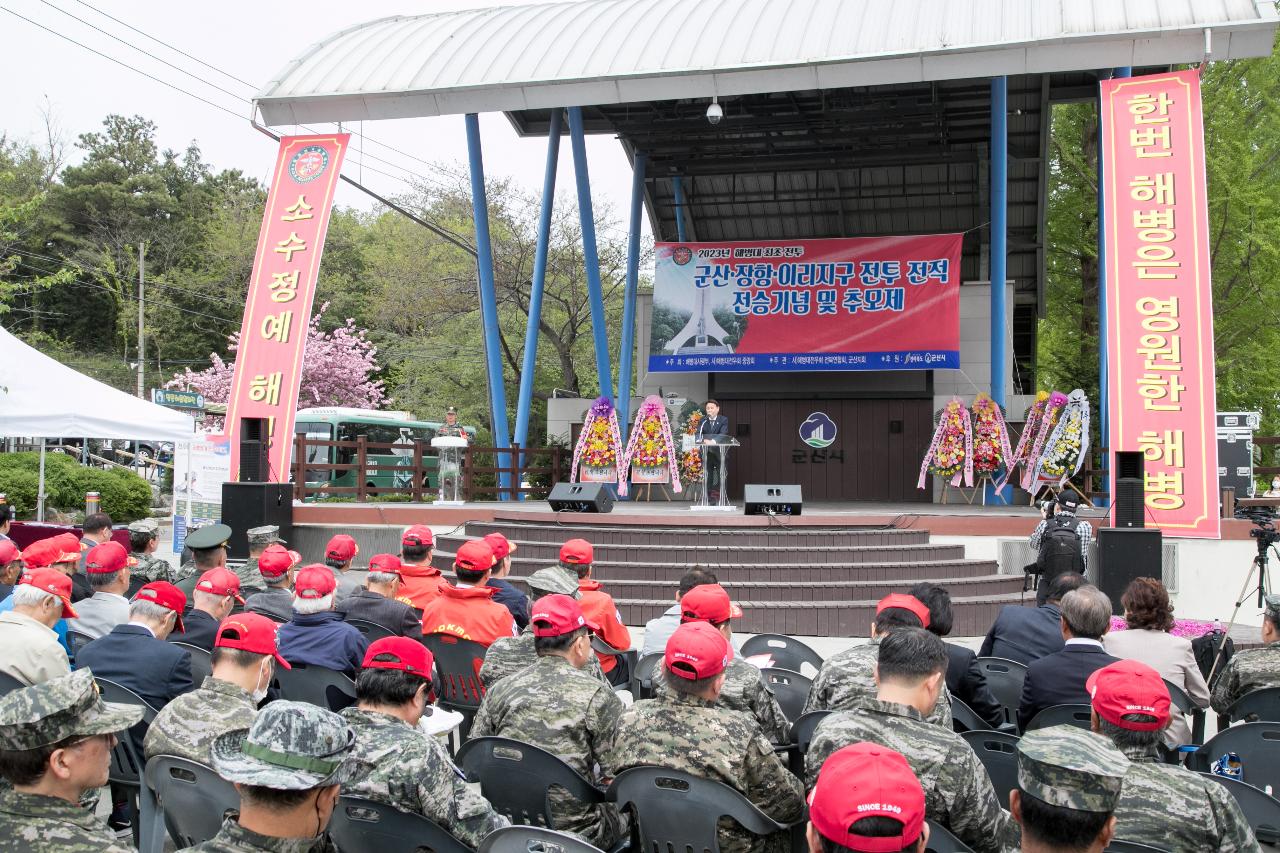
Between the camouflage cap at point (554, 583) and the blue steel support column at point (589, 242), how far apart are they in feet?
40.9

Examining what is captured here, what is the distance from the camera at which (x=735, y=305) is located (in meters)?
19.7

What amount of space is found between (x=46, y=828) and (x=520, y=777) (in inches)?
61.0

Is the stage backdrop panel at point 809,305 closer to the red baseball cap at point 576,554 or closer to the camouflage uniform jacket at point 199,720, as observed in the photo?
the red baseball cap at point 576,554

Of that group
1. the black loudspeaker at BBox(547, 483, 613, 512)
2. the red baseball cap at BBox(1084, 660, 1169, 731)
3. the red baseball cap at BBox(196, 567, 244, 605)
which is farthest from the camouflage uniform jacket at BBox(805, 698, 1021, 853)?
the black loudspeaker at BBox(547, 483, 613, 512)

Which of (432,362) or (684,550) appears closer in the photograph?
(684,550)

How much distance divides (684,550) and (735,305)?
8735mm

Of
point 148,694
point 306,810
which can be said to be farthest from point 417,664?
point 148,694

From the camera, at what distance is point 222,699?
3.62 metres

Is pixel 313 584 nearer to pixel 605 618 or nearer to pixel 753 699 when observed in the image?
pixel 605 618

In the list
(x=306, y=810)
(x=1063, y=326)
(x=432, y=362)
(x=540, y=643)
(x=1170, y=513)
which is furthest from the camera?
(x=432, y=362)

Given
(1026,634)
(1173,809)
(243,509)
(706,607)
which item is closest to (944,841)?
(1173,809)

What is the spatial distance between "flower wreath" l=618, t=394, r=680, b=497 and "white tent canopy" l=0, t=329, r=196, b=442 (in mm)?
7748

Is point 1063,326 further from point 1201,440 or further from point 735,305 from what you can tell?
point 1201,440

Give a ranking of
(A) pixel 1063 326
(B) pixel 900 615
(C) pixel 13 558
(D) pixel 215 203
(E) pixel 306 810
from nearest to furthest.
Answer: (E) pixel 306 810 < (B) pixel 900 615 < (C) pixel 13 558 < (A) pixel 1063 326 < (D) pixel 215 203
